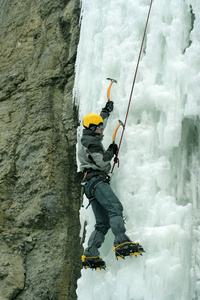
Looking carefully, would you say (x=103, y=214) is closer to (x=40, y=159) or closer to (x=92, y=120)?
(x=92, y=120)

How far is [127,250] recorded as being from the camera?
409 centimetres

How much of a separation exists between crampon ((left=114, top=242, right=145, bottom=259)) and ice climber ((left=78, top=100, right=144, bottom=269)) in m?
0.07

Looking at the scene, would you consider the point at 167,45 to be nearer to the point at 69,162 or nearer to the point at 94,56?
the point at 94,56

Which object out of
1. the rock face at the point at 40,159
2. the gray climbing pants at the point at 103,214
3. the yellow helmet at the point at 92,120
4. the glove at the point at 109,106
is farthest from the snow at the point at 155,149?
the rock face at the point at 40,159

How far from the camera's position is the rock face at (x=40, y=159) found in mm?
5457

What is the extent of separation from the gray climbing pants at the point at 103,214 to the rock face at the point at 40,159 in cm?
110

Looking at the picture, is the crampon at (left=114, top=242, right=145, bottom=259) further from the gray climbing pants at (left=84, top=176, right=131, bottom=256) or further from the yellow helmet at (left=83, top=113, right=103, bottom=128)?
the yellow helmet at (left=83, top=113, right=103, bottom=128)

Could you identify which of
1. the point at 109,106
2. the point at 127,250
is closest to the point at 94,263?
the point at 127,250

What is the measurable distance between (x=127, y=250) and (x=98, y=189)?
2.69ft

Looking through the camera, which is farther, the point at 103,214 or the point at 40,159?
the point at 40,159

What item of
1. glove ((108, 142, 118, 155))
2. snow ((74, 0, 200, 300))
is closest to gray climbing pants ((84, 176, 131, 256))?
snow ((74, 0, 200, 300))

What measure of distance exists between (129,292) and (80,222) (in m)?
1.67

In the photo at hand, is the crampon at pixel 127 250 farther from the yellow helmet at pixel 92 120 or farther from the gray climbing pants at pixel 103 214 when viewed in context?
the yellow helmet at pixel 92 120

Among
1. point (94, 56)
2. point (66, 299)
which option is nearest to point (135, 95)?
point (94, 56)
